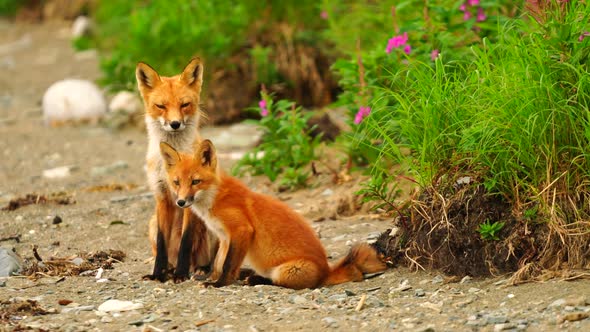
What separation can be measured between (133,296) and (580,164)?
8.18ft

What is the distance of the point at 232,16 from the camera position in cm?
1061

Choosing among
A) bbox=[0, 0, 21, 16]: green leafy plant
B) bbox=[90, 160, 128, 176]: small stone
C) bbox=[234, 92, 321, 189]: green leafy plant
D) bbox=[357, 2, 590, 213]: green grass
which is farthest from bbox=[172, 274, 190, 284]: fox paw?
bbox=[0, 0, 21, 16]: green leafy plant

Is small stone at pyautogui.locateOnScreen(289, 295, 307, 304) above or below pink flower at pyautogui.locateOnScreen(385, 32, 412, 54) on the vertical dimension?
below

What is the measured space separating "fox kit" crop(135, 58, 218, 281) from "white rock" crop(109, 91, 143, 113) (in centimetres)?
491

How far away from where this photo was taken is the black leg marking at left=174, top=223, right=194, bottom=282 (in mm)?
5598

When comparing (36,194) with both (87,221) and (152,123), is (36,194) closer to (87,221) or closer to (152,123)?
(87,221)

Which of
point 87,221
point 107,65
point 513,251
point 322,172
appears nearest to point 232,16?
point 107,65

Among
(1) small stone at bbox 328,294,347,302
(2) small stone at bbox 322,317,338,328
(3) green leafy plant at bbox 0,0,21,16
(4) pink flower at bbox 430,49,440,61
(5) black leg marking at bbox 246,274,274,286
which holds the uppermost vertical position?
(3) green leafy plant at bbox 0,0,21,16

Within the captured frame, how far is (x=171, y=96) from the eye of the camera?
6016 mm

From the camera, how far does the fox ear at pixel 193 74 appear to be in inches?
241

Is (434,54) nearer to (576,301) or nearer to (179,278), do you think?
(179,278)

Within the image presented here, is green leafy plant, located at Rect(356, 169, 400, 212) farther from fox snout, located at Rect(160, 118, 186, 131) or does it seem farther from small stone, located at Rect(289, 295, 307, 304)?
fox snout, located at Rect(160, 118, 186, 131)

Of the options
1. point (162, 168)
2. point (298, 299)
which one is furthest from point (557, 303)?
point (162, 168)

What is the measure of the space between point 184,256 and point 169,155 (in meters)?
0.61
